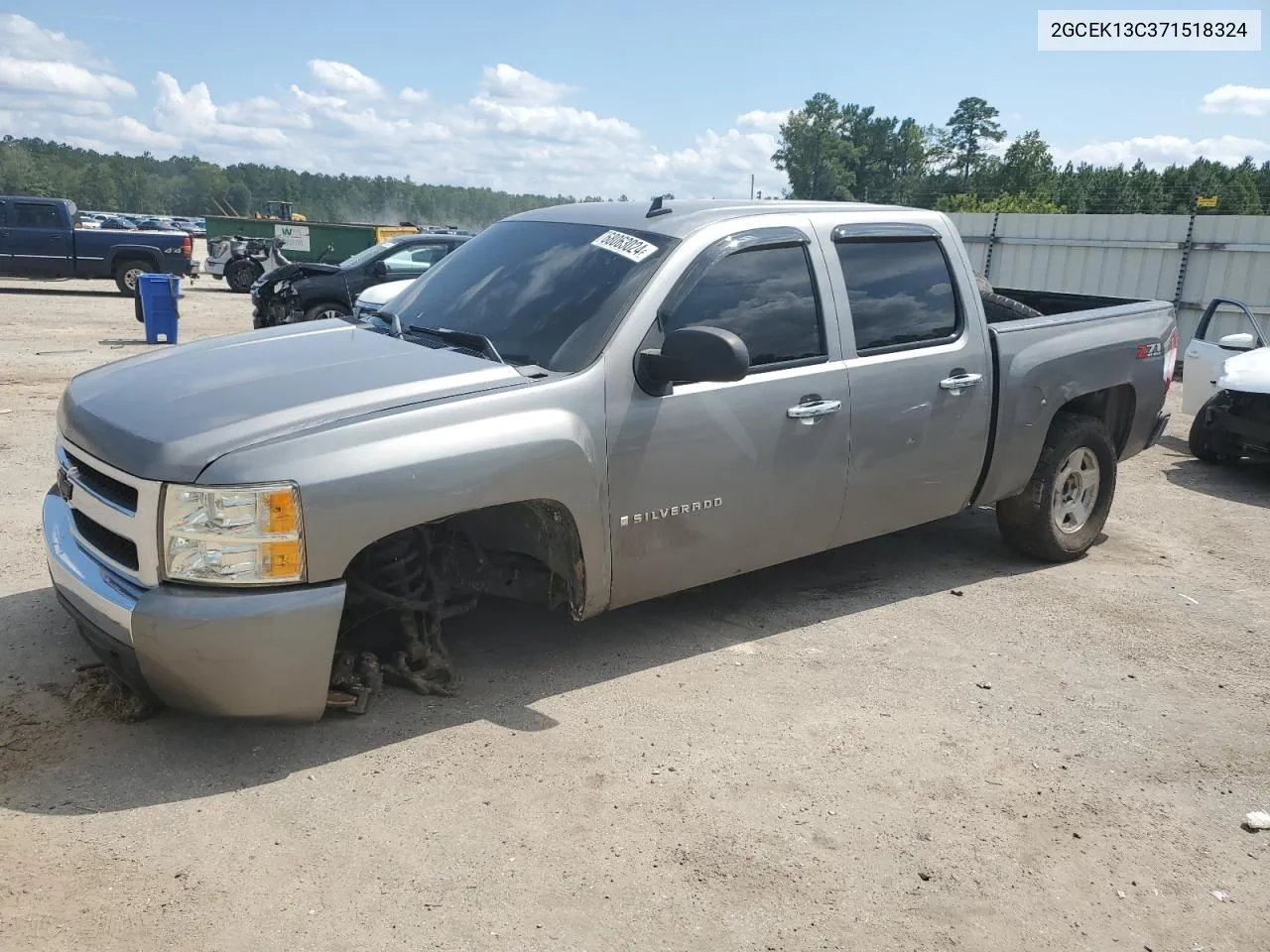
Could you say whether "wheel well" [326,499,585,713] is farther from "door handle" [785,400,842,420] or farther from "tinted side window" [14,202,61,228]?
"tinted side window" [14,202,61,228]

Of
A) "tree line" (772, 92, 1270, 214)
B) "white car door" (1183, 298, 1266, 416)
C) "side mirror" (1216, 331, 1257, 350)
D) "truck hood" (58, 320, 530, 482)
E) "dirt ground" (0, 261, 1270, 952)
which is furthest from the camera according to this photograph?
"tree line" (772, 92, 1270, 214)

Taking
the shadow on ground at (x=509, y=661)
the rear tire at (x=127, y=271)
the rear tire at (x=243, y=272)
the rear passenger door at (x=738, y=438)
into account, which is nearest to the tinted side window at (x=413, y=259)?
the rear tire at (x=127, y=271)

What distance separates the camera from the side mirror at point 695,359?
142 inches

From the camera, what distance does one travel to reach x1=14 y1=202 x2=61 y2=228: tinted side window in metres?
21.3

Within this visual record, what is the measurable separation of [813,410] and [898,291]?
36.9 inches

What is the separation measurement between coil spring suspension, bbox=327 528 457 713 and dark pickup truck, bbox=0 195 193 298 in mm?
20292

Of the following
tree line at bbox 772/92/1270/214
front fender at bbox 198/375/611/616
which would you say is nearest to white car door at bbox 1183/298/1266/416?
front fender at bbox 198/375/611/616

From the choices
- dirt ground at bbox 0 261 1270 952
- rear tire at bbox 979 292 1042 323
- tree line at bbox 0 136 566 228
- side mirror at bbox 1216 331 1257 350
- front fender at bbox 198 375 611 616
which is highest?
tree line at bbox 0 136 566 228

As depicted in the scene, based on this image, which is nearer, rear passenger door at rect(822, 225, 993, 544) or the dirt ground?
the dirt ground

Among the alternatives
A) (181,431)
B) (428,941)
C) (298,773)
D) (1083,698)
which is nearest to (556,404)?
(181,431)

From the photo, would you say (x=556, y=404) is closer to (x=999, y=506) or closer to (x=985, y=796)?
(x=985, y=796)

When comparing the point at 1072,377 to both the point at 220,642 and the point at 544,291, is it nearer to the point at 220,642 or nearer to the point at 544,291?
the point at 544,291

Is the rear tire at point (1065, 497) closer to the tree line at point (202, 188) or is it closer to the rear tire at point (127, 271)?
the rear tire at point (127, 271)

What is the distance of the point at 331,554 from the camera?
124 inches
